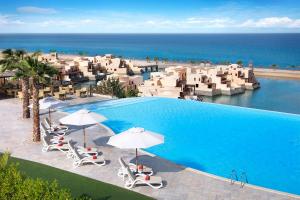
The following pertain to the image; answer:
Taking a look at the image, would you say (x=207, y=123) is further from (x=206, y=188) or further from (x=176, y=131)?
(x=206, y=188)

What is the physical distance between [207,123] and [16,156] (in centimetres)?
1093

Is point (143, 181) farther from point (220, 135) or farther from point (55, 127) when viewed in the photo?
point (220, 135)

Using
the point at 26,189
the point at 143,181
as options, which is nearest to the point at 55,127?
the point at 143,181

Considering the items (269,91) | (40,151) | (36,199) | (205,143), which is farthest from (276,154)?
Result: (269,91)

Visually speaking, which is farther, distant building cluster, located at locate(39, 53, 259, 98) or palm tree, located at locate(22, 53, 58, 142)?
distant building cluster, located at locate(39, 53, 259, 98)

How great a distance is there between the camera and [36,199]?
7.18 m

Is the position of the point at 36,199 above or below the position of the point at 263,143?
above

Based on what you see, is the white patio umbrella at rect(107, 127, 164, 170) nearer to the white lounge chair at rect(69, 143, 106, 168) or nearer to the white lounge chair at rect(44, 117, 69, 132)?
the white lounge chair at rect(69, 143, 106, 168)

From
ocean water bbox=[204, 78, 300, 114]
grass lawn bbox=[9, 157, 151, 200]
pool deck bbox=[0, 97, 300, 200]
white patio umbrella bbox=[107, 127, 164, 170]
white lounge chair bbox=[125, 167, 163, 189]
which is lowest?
ocean water bbox=[204, 78, 300, 114]

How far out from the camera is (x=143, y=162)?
45.1ft

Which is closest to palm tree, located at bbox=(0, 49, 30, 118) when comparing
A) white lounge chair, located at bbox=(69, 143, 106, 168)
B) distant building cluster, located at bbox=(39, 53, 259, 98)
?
white lounge chair, located at bbox=(69, 143, 106, 168)

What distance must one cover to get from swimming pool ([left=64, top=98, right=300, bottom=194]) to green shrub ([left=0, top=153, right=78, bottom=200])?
26.6ft

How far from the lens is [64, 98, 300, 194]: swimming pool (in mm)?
14602

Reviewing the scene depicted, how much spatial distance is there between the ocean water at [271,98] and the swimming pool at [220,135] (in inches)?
937
